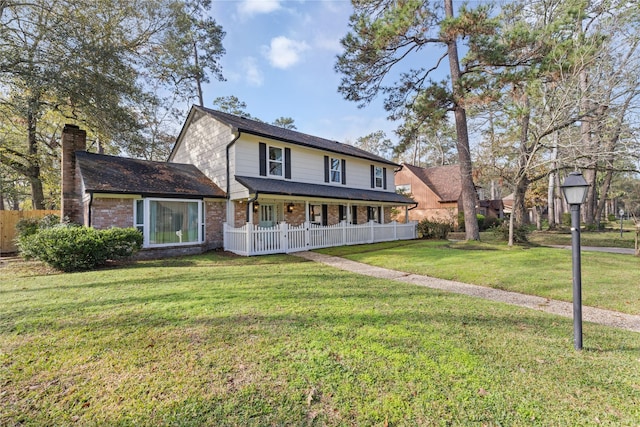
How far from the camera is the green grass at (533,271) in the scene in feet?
18.3

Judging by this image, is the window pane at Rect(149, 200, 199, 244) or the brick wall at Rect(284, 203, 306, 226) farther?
the brick wall at Rect(284, 203, 306, 226)

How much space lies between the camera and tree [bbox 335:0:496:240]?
11.3m

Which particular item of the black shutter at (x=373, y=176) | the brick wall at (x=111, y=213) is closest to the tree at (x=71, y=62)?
the brick wall at (x=111, y=213)

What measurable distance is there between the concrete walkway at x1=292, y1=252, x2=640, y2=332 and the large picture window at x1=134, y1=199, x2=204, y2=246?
6104mm

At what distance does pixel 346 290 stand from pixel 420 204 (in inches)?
872

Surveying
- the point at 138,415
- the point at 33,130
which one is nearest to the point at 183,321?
the point at 138,415


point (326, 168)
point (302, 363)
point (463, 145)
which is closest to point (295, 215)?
point (326, 168)

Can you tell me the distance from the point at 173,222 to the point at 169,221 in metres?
0.15

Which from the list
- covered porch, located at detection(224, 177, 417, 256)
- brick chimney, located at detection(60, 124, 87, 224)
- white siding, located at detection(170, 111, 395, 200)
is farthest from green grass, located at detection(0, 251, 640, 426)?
white siding, located at detection(170, 111, 395, 200)

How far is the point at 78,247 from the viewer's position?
305 inches

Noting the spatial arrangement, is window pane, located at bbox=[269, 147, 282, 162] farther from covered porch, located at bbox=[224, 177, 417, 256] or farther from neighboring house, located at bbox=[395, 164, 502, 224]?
neighboring house, located at bbox=[395, 164, 502, 224]

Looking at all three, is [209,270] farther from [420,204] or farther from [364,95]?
[420,204]

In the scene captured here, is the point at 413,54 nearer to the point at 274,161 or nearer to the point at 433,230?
the point at 274,161

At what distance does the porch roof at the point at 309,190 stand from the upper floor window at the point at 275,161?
430mm
